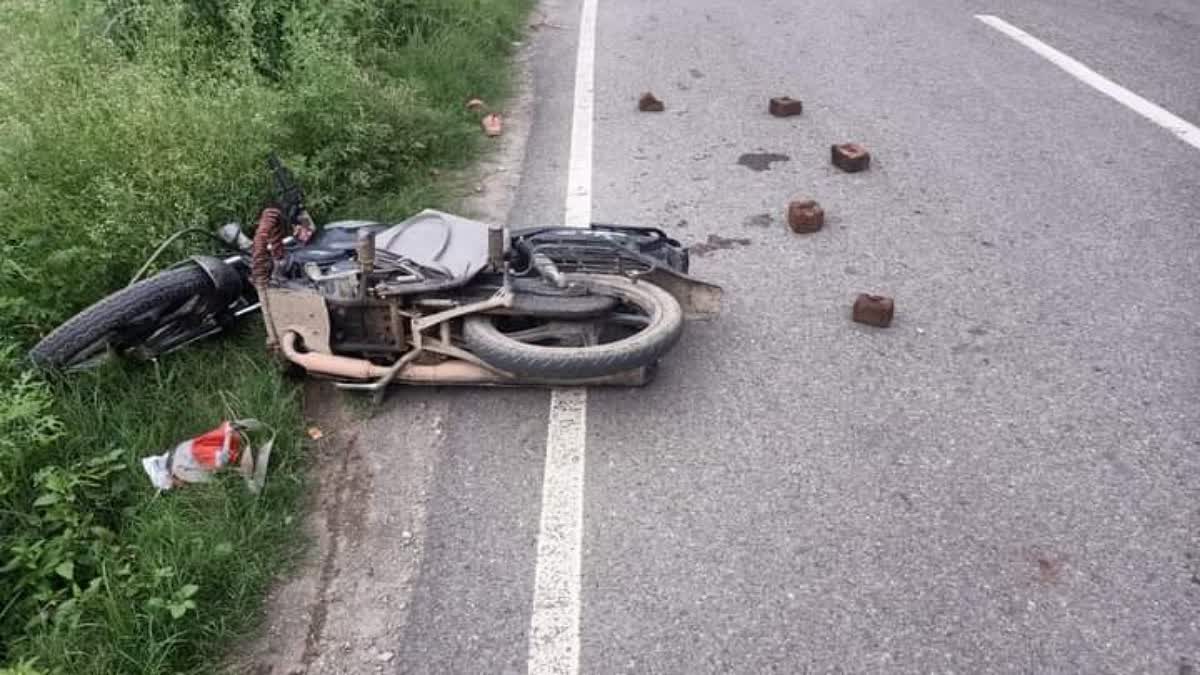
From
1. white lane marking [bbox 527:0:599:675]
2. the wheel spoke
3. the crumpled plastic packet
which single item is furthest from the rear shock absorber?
the crumpled plastic packet

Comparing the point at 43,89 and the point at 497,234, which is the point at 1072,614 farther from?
the point at 43,89

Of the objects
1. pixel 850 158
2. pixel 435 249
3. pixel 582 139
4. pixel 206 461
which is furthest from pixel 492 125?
pixel 206 461

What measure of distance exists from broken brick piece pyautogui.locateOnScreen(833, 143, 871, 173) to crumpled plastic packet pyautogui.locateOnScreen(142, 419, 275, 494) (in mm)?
3963

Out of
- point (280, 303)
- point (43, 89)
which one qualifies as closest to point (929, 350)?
point (280, 303)

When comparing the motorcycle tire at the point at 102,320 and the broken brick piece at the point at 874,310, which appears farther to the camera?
the broken brick piece at the point at 874,310

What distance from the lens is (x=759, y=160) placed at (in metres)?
6.16

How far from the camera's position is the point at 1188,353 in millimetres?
3969

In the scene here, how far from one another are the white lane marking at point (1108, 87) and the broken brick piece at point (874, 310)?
10.8 ft

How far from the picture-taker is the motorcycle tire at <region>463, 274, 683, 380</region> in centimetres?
350

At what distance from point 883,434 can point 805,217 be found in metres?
1.82

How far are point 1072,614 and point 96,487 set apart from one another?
3.20 metres

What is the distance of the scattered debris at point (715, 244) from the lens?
4961 mm

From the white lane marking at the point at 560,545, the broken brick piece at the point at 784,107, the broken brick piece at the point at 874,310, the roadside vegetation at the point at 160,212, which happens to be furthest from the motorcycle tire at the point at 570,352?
the broken brick piece at the point at 784,107

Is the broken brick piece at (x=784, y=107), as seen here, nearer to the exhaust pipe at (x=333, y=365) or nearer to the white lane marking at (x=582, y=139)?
the white lane marking at (x=582, y=139)
